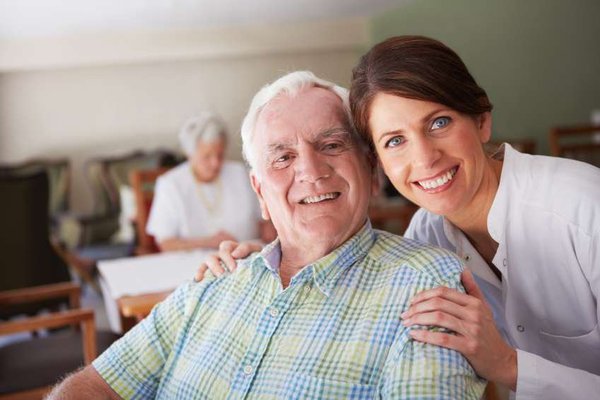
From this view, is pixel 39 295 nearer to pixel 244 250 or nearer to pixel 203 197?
pixel 203 197

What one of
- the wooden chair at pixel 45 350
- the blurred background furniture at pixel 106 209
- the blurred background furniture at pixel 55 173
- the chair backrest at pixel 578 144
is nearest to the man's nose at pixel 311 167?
the wooden chair at pixel 45 350

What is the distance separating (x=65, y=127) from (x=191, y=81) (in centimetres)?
153

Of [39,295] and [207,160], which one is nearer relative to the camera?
[39,295]

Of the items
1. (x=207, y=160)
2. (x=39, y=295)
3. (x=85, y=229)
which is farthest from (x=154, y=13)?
(x=39, y=295)

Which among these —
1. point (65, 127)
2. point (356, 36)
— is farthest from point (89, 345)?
point (356, 36)

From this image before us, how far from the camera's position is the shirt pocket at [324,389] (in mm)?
1150

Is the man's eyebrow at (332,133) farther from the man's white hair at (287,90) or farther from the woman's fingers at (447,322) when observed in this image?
the woman's fingers at (447,322)

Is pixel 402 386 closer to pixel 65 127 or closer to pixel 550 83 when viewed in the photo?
pixel 550 83

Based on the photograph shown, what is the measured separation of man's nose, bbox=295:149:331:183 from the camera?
1346 mm

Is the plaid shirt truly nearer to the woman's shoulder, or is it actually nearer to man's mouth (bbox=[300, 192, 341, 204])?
man's mouth (bbox=[300, 192, 341, 204])

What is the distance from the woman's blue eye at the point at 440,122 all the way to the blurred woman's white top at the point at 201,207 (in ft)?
7.37

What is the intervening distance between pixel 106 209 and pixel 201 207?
13.3 feet

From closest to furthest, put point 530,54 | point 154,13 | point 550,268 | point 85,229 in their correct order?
point 550,268 < point 530,54 < point 85,229 < point 154,13

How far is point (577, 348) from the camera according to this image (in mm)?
1297
